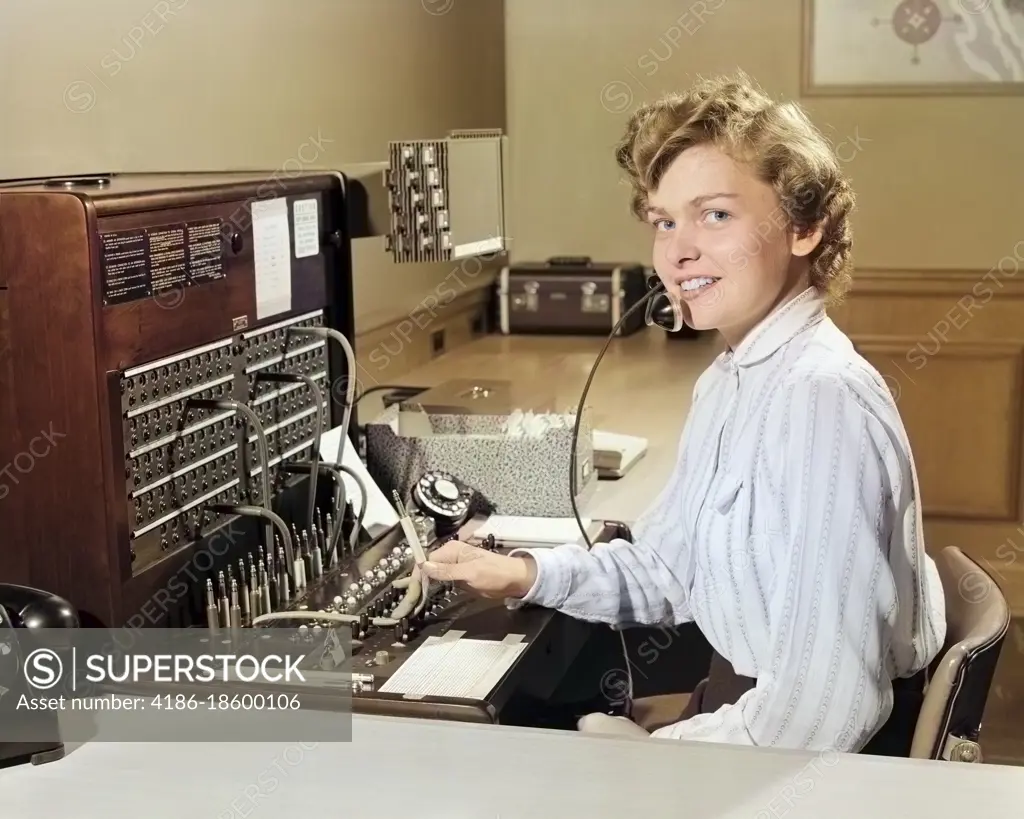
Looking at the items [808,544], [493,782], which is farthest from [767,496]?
[493,782]

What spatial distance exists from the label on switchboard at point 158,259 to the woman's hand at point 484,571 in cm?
41

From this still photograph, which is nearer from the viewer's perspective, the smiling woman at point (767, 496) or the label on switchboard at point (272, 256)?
the smiling woman at point (767, 496)

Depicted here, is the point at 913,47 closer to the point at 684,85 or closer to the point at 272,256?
the point at 684,85

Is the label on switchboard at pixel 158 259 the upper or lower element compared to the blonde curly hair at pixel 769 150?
lower

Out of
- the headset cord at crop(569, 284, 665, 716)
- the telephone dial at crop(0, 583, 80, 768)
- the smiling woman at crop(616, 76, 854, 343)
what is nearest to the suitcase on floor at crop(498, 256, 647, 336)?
the headset cord at crop(569, 284, 665, 716)

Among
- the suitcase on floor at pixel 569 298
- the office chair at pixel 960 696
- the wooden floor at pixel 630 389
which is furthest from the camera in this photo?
the suitcase on floor at pixel 569 298

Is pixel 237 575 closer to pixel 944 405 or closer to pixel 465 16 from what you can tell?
pixel 465 16

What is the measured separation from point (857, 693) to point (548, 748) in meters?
0.30

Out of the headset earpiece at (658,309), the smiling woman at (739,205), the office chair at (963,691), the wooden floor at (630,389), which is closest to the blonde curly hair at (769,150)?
the smiling woman at (739,205)

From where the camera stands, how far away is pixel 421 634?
4.39 ft

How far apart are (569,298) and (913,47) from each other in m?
1.28

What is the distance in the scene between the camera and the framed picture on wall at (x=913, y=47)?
141 inches

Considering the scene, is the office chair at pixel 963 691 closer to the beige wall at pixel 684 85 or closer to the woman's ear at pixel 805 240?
the woman's ear at pixel 805 240

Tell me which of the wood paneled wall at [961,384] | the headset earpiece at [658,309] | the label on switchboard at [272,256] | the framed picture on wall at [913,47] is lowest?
the wood paneled wall at [961,384]
